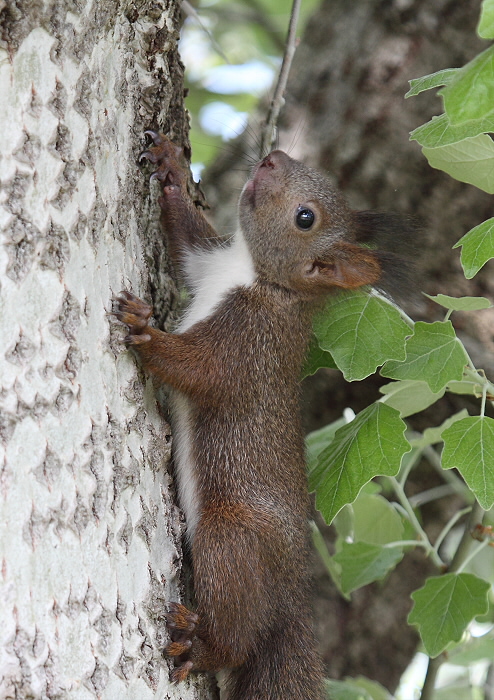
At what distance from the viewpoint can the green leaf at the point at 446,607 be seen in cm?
251

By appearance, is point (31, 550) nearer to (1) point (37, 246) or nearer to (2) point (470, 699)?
(1) point (37, 246)

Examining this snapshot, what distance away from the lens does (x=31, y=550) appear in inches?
65.3

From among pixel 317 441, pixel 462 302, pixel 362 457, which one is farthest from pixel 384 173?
pixel 362 457

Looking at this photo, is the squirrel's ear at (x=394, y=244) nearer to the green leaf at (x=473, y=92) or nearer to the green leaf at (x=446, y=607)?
the green leaf at (x=446, y=607)

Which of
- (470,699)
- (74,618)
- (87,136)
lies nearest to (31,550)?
(74,618)

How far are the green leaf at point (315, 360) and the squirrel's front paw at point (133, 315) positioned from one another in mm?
730

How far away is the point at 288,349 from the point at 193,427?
0.40 meters

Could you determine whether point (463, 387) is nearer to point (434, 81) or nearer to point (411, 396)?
point (411, 396)

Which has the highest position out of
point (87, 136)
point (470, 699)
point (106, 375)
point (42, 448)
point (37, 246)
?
point (87, 136)

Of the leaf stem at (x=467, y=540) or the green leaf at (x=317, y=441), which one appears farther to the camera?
the green leaf at (x=317, y=441)

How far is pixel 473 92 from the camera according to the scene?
1528 mm

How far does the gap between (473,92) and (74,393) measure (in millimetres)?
1008

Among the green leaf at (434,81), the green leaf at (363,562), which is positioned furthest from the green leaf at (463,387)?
the green leaf at (434,81)

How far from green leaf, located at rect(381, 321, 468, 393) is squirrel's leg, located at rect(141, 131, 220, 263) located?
846 mm
